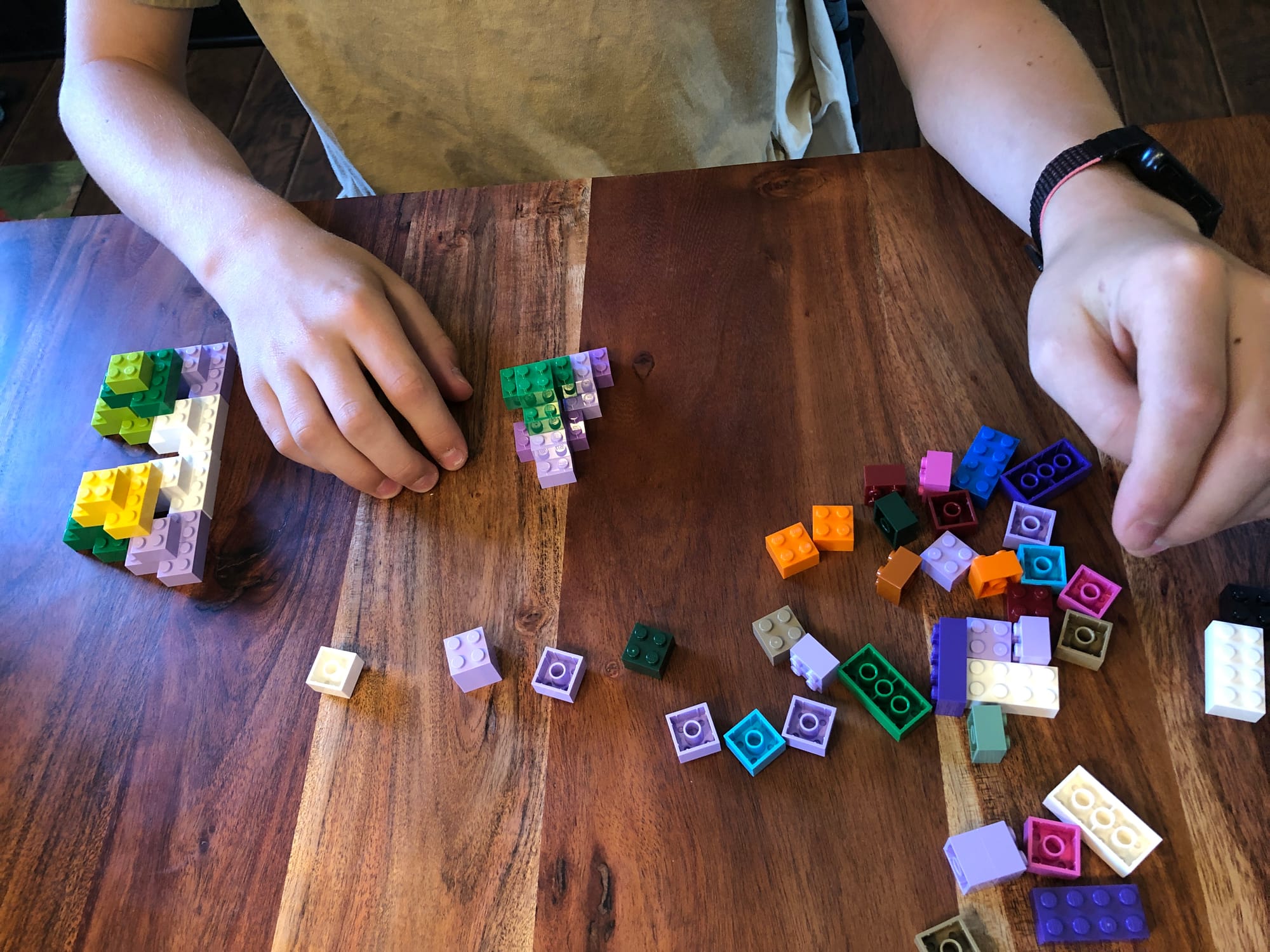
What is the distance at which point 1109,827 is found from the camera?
0.56m

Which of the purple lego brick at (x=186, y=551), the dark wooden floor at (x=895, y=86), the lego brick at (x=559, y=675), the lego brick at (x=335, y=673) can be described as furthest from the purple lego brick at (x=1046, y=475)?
the dark wooden floor at (x=895, y=86)

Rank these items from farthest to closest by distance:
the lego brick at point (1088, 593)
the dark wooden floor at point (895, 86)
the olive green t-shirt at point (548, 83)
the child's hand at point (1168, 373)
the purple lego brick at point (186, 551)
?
the dark wooden floor at point (895, 86), the olive green t-shirt at point (548, 83), the purple lego brick at point (186, 551), the lego brick at point (1088, 593), the child's hand at point (1168, 373)

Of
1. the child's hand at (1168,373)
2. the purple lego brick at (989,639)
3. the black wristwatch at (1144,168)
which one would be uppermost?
the black wristwatch at (1144,168)

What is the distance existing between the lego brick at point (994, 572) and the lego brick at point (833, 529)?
0.31 ft

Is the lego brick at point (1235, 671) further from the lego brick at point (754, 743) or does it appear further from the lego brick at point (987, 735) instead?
the lego brick at point (754, 743)

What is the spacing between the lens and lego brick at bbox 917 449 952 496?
704 mm

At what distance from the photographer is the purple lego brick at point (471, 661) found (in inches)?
26.0

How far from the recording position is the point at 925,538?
699 millimetres

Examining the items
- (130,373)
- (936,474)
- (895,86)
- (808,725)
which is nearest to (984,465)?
(936,474)

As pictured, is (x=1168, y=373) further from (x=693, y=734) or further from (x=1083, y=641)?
(x=693, y=734)

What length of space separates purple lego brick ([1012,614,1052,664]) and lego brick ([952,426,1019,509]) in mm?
108

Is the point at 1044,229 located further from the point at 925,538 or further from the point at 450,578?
the point at 450,578

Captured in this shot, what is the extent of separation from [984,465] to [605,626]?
0.34 m

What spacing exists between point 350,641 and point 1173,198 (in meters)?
0.76
